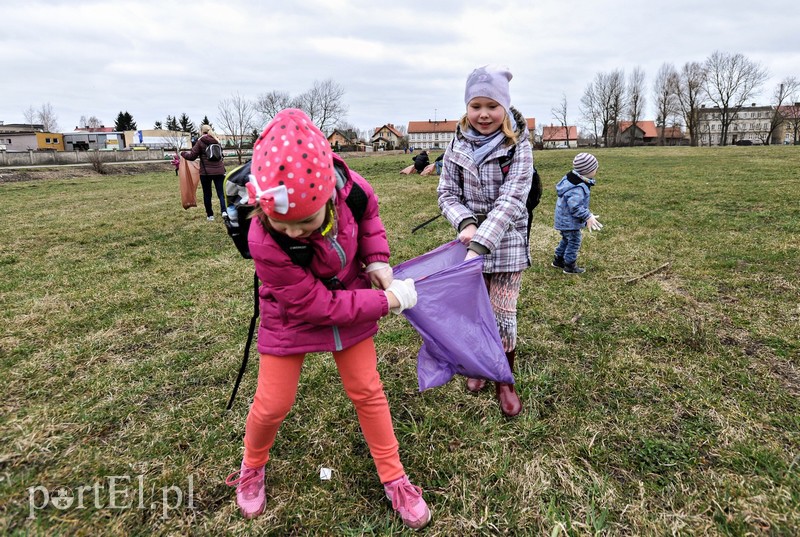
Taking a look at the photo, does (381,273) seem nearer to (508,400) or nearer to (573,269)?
(508,400)

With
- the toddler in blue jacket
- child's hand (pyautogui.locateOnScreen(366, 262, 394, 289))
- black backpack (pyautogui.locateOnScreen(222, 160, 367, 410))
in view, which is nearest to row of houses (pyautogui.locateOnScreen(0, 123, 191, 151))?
the toddler in blue jacket

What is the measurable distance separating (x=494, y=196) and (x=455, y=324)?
794mm

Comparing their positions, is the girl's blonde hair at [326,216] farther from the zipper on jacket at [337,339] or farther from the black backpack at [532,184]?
the black backpack at [532,184]

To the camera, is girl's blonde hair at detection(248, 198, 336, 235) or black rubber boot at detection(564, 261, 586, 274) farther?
black rubber boot at detection(564, 261, 586, 274)

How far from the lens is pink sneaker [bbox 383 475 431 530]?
79.4 inches

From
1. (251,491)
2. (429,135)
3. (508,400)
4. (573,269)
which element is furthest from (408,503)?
(429,135)

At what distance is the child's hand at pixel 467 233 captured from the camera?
2.50m

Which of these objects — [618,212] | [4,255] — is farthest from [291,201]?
[618,212]

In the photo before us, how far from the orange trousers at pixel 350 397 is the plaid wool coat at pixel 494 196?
0.94 m

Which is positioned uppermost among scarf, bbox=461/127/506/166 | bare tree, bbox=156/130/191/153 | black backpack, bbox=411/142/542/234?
bare tree, bbox=156/130/191/153

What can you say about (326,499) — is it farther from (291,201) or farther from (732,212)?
(732,212)

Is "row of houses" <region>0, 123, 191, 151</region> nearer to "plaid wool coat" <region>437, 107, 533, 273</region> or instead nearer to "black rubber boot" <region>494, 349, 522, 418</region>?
"plaid wool coat" <region>437, 107, 533, 273</region>

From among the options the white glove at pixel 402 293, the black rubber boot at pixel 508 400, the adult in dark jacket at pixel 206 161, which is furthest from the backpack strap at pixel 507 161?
the adult in dark jacket at pixel 206 161

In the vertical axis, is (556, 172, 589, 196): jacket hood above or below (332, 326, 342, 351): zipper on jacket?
above
